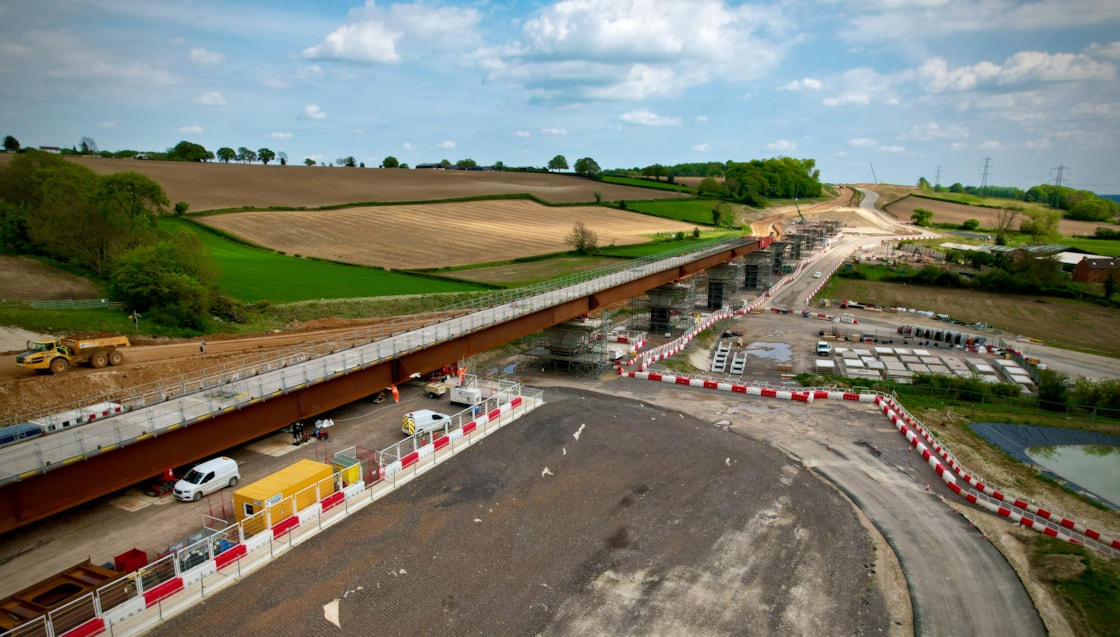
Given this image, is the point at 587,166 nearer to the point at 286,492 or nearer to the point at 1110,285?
the point at 1110,285

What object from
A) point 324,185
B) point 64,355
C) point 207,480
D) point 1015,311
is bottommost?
point 1015,311

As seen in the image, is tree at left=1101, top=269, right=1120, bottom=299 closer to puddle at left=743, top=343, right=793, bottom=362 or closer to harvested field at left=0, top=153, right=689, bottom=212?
puddle at left=743, top=343, right=793, bottom=362

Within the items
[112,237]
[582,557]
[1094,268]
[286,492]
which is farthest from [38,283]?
[1094,268]

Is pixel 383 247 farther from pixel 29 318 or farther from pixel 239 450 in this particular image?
pixel 239 450

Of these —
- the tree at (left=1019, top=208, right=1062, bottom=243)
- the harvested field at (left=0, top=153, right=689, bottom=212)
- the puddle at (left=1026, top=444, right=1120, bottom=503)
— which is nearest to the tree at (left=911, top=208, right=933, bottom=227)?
the tree at (left=1019, top=208, right=1062, bottom=243)

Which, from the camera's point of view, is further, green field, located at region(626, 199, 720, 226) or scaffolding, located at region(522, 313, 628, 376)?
green field, located at region(626, 199, 720, 226)
